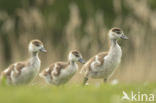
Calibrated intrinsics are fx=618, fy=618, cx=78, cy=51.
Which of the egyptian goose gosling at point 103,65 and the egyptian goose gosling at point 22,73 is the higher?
the egyptian goose gosling at point 103,65

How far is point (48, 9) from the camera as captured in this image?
1986cm

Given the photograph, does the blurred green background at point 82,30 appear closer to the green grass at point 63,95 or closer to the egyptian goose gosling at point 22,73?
the egyptian goose gosling at point 22,73

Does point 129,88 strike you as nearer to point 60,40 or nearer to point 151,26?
point 151,26

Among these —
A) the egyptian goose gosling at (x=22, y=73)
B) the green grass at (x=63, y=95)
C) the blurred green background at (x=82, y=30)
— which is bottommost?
the green grass at (x=63, y=95)

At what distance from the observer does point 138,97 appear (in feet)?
28.6

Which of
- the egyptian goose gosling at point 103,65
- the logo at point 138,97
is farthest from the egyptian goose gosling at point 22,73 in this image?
the logo at point 138,97

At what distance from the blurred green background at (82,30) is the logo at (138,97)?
478cm

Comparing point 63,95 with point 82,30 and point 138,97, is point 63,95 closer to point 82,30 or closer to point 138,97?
point 138,97

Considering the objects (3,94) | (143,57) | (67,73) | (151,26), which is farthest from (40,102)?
(151,26)

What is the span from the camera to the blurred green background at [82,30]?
15.3m

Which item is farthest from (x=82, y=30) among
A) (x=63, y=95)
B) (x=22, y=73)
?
(x=63, y=95)

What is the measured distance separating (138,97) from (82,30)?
35.9 feet

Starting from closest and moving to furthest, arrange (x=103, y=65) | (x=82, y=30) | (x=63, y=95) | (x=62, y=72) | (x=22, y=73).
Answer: (x=63, y=95), (x=22, y=73), (x=62, y=72), (x=103, y=65), (x=82, y=30)

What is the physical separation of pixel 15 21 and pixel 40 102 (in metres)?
12.9
